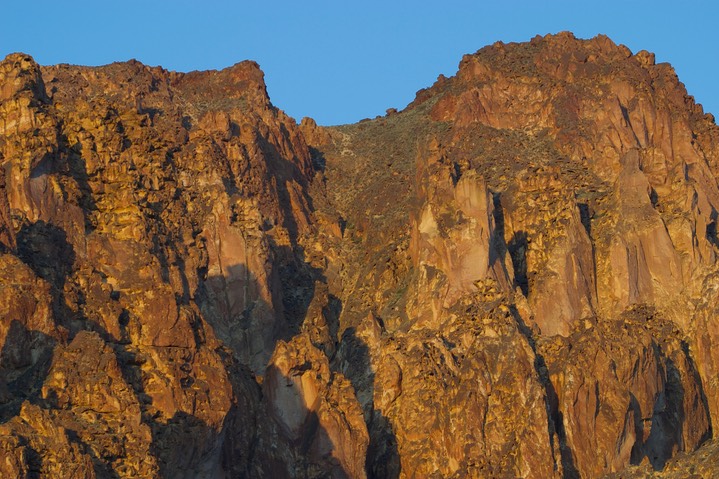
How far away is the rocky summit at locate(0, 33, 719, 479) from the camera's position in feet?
338

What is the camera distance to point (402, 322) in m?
127

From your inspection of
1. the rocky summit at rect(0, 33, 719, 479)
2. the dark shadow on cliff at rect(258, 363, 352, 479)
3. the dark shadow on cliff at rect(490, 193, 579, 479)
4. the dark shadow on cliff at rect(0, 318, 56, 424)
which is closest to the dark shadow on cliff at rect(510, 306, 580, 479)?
the dark shadow on cliff at rect(490, 193, 579, 479)

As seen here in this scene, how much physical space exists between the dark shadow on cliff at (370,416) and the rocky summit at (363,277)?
0.14 metres

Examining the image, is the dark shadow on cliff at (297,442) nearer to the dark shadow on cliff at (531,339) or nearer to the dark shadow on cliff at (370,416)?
the dark shadow on cliff at (370,416)

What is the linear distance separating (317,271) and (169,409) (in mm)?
38764

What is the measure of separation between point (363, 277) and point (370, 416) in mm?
23286

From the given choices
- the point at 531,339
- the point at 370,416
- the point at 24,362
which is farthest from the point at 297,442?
the point at 531,339

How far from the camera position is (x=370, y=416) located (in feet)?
377

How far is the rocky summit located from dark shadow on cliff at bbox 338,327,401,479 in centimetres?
14

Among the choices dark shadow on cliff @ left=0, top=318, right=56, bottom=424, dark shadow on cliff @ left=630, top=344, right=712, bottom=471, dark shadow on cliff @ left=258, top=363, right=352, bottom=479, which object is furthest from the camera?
dark shadow on cliff @ left=630, top=344, right=712, bottom=471

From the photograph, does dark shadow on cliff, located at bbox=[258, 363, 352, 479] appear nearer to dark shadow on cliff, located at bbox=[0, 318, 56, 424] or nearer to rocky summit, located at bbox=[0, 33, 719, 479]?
rocky summit, located at bbox=[0, 33, 719, 479]

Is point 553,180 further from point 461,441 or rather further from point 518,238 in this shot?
point 461,441

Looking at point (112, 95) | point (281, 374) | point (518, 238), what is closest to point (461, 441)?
point (281, 374)

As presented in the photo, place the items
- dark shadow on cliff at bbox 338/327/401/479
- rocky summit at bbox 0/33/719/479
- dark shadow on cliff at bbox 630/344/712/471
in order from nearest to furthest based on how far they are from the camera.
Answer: rocky summit at bbox 0/33/719/479 → dark shadow on cliff at bbox 338/327/401/479 → dark shadow on cliff at bbox 630/344/712/471
